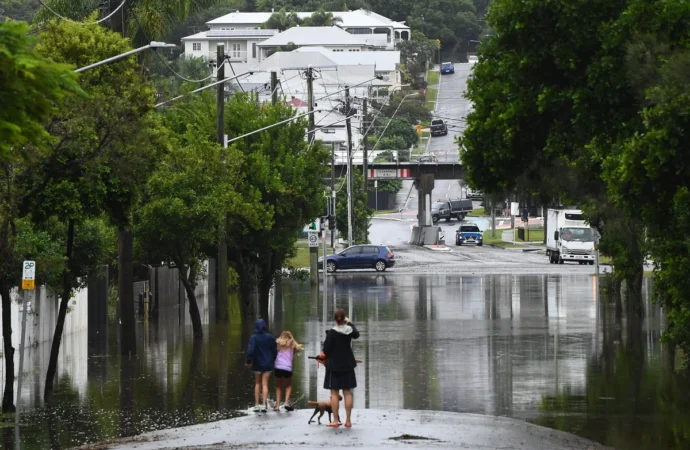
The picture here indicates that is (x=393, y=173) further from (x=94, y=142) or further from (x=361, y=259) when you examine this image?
(x=94, y=142)

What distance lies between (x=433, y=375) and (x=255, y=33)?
148275mm

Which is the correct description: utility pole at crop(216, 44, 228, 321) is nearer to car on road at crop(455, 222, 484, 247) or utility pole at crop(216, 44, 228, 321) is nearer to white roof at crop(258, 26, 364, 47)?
car on road at crop(455, 222, 484, 247)

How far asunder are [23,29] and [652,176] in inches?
317

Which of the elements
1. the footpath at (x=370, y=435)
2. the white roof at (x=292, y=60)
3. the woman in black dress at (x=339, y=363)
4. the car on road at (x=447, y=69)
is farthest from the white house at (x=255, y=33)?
the woman in black dress at (x=339, y=363)

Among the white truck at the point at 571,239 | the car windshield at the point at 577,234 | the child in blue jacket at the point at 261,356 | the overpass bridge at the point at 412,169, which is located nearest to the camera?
the child in blue jacket at the point at 261,356

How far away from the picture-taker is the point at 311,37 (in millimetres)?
161625

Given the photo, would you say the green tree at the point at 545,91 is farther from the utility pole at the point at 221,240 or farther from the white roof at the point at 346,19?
the white roof at the point at 346,19

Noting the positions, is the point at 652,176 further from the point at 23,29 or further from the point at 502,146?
the point at 23,29

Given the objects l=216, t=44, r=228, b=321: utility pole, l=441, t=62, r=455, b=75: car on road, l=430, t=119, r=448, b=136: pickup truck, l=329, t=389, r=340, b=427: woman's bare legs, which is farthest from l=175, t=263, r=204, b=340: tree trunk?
l=441, t=62, r=455, b=75: car on road

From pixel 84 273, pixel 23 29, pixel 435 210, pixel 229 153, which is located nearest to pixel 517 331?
pixel 229 153

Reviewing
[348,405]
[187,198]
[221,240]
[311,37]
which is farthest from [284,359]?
[311,37]

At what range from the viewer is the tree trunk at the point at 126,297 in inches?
1091

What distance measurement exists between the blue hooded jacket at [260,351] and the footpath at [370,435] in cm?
74

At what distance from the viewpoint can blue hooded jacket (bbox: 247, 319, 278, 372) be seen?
1830cm
